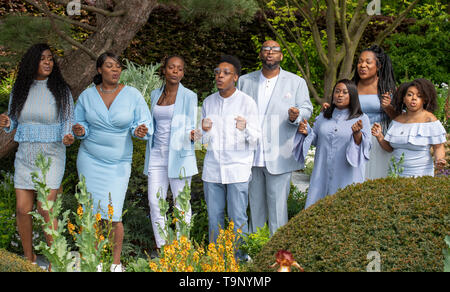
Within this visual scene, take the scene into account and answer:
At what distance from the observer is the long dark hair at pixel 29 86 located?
438 cm

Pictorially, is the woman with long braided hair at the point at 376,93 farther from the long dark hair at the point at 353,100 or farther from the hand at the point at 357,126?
the hand at the point at 357,126

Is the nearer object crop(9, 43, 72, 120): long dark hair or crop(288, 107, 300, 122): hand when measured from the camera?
crop(9, 43, 72, 120): long dark hair

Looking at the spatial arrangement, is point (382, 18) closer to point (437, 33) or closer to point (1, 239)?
point (437, 33)

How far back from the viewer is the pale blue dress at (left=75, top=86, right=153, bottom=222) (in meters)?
4.38

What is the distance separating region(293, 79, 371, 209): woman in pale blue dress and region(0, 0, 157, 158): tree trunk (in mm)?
1810

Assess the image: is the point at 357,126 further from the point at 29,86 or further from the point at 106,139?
the point at 29,86

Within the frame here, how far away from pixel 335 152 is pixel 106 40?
7.49 feet

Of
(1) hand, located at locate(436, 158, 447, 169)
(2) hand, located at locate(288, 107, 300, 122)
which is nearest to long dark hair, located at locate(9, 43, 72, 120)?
(2) hand, located at locate(288, 107, 300, 122)

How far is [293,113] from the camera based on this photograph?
14.9ft

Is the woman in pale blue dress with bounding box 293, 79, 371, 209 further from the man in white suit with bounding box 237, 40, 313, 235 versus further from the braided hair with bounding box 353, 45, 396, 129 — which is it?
the braided hair with bounding box 353, 45, 396, 129

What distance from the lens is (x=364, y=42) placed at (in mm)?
11883
